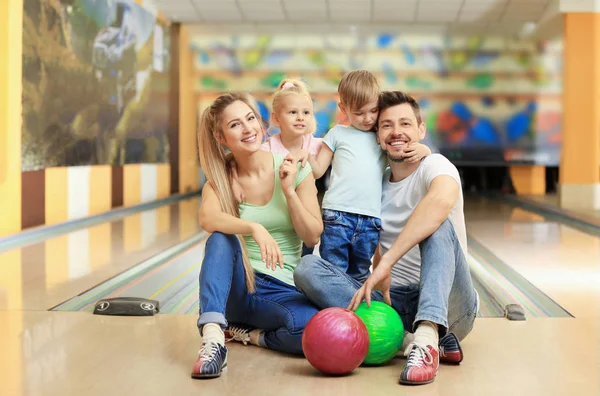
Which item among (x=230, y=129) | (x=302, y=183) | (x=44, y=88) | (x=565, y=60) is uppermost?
(x=565, y=60)

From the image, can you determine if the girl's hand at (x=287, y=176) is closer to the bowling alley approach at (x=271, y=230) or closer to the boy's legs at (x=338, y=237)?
the bowling alley approach at (x=271, y=230)

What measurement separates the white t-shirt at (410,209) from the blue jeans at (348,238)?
0.39 feet

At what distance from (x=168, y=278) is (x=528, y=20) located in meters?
7.53

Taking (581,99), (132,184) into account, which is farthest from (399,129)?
(581,99)

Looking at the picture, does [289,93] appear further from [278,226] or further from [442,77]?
[442,77]

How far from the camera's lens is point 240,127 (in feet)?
8.01

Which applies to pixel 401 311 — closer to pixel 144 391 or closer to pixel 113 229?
pixel 144 391

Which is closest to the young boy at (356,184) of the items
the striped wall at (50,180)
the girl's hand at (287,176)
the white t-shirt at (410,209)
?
the white t-shirt at (410,209)

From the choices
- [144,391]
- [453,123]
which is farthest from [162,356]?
[453,123]

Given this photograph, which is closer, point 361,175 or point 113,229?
point 361,175

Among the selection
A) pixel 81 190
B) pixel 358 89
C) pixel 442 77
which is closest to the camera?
pixel 358 89

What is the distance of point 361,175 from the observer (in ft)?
8.73

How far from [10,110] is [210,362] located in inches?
157

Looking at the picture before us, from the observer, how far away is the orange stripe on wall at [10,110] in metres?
5.54
